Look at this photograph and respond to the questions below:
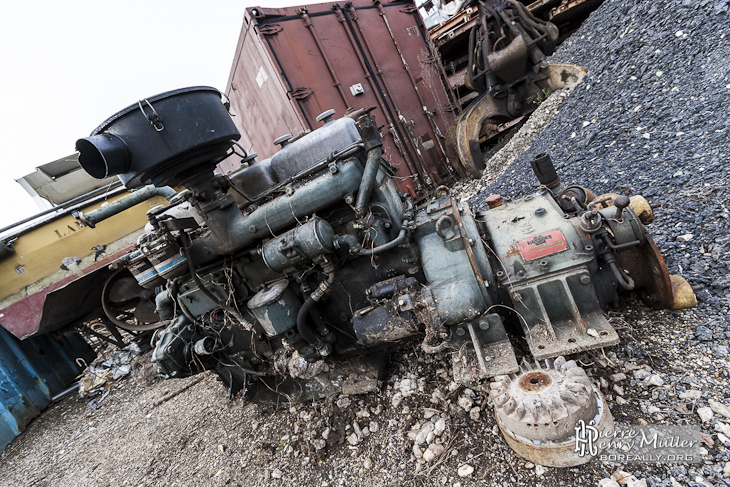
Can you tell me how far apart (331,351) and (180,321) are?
1.20 meters

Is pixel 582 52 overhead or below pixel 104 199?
below

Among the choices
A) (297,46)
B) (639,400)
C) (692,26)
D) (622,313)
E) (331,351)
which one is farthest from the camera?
(297,46)

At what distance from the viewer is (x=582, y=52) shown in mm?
5184

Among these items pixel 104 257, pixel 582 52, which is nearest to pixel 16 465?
pixel 104 257

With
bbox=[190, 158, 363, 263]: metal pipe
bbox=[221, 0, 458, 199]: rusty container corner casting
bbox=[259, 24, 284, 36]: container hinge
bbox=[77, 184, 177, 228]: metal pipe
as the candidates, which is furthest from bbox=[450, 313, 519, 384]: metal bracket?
bbox=[259, 24, 284, 36]: container hinge

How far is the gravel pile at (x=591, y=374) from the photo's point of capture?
1631 millimetres

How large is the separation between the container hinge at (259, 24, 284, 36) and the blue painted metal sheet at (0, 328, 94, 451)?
18.1 ft

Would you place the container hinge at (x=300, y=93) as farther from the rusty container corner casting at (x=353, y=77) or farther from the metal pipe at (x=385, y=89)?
the metal pipe at (x=385, y=89)

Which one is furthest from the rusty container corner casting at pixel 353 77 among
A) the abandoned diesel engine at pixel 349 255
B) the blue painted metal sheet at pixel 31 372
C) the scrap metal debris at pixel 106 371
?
the blue painted metal sheet at pixel 31 372

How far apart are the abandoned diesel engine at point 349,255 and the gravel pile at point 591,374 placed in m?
0.26

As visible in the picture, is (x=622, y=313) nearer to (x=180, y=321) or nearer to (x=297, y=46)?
(x=180, y=321)

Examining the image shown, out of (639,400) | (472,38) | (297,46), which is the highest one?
(297,46)

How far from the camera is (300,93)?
14.9ft

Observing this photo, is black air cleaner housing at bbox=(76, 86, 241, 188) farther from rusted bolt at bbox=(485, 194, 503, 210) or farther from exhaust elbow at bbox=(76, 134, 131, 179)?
rusted bolt at bbox=(485, 194, 503, 210)
